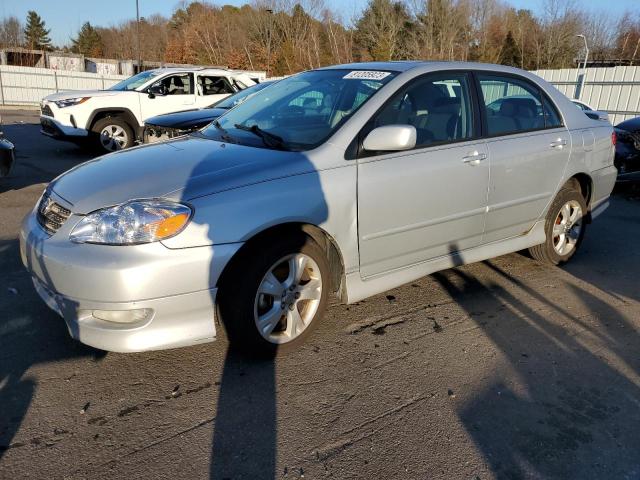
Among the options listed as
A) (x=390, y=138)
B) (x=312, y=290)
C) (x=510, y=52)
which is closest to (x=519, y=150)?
(x=390, y=138)

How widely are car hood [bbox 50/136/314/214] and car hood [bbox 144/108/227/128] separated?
4303 mm

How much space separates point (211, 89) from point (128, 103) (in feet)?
5.81

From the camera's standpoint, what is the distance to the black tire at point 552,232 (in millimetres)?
4648

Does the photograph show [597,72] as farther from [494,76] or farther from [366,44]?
[366,44]

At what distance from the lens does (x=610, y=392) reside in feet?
9.54

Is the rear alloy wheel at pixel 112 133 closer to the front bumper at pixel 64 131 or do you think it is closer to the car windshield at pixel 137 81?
the front bumper at pixel 64 131

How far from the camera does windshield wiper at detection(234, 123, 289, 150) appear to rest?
3.36m

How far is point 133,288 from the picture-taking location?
2598 mm

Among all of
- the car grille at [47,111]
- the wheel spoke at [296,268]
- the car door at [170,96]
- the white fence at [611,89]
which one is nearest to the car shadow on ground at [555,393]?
Answer: the wheel spoke at [296,268]

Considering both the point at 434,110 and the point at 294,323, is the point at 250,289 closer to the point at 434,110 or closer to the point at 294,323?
the point at 294,323

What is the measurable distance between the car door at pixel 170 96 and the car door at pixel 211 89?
0.14m

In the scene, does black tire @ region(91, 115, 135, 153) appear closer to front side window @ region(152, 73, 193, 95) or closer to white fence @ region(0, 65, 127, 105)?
front side window @ region(152, 73, 193, 95)

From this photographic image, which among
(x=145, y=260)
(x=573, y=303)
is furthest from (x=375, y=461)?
(x=573, y=303)

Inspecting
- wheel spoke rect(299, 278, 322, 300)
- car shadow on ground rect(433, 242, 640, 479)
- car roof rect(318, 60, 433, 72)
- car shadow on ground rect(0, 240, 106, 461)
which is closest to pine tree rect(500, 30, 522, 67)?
car roof rect(318, 60, 433, 72)
